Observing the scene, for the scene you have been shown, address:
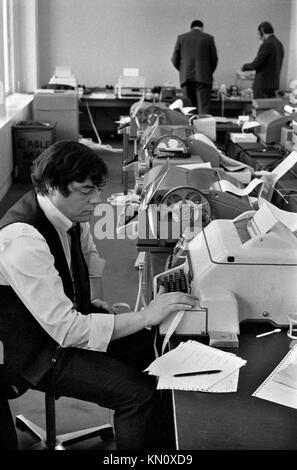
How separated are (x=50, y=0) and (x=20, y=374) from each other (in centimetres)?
778

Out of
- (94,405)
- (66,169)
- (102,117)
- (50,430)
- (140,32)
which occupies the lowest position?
(94,405)

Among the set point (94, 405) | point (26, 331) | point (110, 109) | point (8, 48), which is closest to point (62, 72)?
point (8, 48)

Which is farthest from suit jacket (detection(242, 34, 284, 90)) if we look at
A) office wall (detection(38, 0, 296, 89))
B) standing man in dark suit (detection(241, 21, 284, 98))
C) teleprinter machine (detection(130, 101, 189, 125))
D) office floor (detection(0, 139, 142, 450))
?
teleprinter machine (detection(130, 101, 189, 125))

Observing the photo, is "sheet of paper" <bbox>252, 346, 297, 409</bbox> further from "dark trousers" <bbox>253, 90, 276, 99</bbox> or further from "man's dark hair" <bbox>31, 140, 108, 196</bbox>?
"dark trousers" <bbox>253, 90, 276, 99</bbox>

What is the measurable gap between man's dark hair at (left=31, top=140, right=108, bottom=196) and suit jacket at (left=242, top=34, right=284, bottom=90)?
615 cm

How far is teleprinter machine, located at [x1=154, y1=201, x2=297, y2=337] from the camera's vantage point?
1.68 metres

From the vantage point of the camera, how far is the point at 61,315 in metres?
1.64

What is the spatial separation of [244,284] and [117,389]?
42 centimetres

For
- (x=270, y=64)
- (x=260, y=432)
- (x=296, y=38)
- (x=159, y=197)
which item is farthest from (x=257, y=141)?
(x=296, y=38)

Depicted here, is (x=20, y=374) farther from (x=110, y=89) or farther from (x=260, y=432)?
(x=110, y=89)

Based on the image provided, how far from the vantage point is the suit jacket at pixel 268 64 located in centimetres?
751

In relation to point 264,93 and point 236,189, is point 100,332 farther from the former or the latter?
point 264,93

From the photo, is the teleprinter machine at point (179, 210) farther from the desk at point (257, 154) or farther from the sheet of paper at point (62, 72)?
the sheet of paper at point (62, 72)

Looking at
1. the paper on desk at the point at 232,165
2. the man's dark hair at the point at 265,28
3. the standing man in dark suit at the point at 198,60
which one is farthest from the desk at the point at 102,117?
the paper on desk at the point at 232,165
